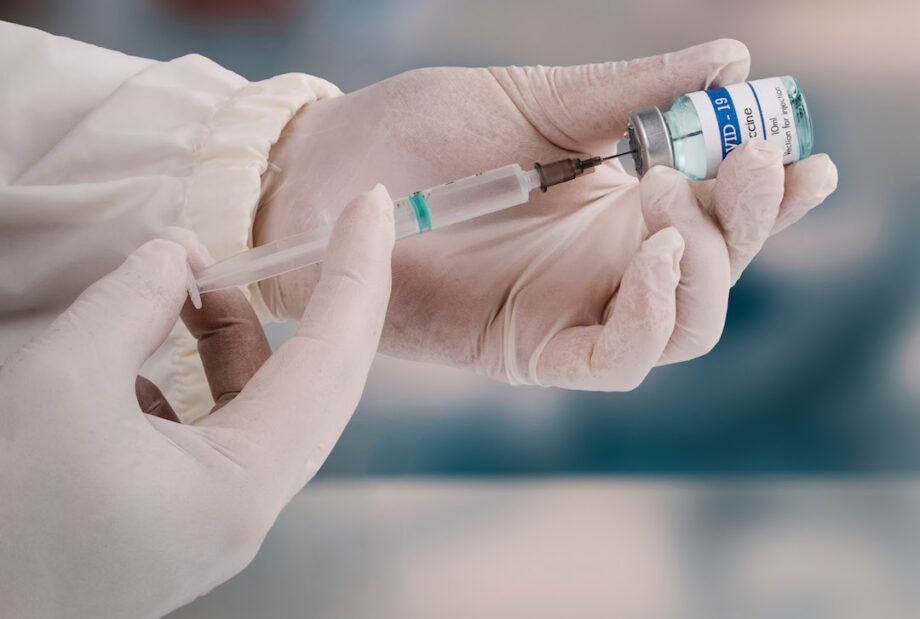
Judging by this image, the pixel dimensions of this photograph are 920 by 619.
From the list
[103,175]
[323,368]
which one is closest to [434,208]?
[323,368]

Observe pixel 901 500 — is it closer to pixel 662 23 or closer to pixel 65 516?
pixel 662 23

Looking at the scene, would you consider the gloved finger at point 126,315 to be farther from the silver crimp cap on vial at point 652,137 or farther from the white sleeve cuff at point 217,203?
the silver crimp cap on vial at point 652,137

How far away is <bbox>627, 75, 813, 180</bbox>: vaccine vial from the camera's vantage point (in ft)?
2.87

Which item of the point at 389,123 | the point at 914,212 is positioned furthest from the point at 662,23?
the point at 389,123

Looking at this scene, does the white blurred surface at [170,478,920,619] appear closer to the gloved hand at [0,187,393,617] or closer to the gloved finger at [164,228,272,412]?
the gloved finger at [164,228,272,412]

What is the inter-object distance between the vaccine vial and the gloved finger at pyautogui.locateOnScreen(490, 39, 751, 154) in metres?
0.09

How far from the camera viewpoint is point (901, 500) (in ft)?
5.79

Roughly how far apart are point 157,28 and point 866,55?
1809mm

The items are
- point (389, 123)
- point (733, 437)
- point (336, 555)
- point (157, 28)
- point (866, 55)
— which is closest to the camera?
point (389, 123)

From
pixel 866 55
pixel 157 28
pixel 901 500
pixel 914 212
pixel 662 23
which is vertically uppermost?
pixel 157 28

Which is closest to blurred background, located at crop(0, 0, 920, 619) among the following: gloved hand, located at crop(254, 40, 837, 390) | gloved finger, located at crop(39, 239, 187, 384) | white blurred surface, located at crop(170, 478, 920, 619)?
white blurred surface, located at crop(170, 478, 920, 619)

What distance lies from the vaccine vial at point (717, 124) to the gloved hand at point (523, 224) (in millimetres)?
76

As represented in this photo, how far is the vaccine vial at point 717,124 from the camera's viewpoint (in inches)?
34.4

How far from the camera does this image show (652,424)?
1.90 metres
